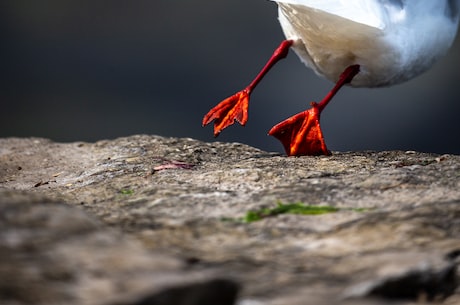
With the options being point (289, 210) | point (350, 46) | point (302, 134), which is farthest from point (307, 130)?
point (289, 210)

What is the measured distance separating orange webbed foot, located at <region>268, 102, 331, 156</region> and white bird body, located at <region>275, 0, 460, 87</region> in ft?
0.84

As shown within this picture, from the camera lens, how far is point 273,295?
3.67 feet

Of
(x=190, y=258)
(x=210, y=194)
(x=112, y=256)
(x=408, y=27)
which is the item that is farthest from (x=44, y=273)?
(x=408, y=27)

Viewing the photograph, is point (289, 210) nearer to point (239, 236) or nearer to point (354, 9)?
point (239, 236)

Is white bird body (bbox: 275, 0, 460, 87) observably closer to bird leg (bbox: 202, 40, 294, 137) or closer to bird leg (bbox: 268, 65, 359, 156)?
bird leg (bbox: 268, 65, 359, 156)

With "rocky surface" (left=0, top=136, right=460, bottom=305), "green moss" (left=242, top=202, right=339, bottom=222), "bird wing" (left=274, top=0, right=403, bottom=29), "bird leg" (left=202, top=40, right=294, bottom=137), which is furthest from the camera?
"bird leg" (left=202, top=40, right=294, bottom=137)

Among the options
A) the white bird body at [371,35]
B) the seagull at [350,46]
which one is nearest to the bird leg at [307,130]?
the seagull at [350,46]

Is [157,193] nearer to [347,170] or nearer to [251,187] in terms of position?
[251,187]

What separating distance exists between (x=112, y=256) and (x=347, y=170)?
1189mm

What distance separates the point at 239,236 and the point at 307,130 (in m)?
1.26

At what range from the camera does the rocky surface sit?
3.37 ft

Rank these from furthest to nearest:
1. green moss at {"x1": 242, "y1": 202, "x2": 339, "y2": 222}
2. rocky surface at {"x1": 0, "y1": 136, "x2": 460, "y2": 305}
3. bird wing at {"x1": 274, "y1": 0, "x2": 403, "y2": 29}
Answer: bird wing at {"x1": 274, "y1": 0, "x2": 403, "y2": 29} → green moss at {"x1": 242, "y1": 202, "x2": 339, "y2": 222} → rocky surface at {"x1": 0, "y1": 136, "x2": 460, "y2": 305}

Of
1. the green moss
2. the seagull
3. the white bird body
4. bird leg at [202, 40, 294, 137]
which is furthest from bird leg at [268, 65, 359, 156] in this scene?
the green moss

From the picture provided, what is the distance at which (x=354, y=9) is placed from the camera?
248cm
